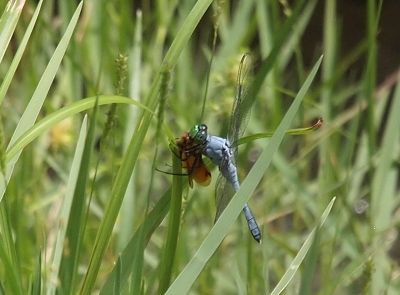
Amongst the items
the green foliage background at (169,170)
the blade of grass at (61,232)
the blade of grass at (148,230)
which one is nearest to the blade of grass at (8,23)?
the green foliage background at (169,170)

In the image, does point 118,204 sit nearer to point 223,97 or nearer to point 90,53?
point 223,97

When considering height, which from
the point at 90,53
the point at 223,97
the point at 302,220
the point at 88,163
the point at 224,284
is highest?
the point at 90,53

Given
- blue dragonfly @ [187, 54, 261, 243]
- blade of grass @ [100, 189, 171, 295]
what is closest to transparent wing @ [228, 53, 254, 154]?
blue dragonfly @ [187, 54, 261, 243]

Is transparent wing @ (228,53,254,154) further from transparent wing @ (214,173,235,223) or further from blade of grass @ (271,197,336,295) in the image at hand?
blade of grass @ (271,197,336,295)

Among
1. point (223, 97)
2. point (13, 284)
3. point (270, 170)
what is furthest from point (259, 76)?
point (270, 170)

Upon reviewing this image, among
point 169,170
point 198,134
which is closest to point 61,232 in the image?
point 198,134

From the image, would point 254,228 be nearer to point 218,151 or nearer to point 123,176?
point 218,151
